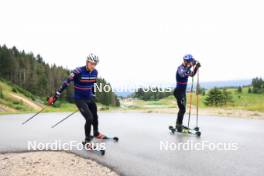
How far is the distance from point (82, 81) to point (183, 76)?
136 inches

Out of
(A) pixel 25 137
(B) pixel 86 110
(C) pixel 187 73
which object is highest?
(C) pixel 187 73

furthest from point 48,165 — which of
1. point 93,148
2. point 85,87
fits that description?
point 85,87

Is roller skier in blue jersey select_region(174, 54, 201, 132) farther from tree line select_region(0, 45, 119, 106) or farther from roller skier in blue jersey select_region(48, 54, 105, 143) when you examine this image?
tree line select_region(0, 45, 119, 106)

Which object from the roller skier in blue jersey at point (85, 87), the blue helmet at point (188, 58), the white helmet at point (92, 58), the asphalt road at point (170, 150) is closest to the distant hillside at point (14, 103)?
the asphalt road at point (170, 150)

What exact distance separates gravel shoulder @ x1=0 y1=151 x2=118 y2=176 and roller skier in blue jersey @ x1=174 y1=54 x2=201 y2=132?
14.2ft

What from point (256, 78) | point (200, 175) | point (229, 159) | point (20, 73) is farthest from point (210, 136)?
point (256, 78)

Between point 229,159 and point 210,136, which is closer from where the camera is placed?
point 229,159

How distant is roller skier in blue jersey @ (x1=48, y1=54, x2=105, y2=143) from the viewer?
7.68 meters

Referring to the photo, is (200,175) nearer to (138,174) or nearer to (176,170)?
(176,170)

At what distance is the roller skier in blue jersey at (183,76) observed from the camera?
9.55 metres

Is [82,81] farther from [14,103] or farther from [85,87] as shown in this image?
[14,103]

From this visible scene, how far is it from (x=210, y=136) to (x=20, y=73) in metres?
93.2

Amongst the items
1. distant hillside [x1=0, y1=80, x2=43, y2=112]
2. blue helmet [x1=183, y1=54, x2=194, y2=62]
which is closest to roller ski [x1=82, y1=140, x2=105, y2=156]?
blue helmet [x1=183, y1=54, x2=194, y2=62]

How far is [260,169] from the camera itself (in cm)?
548
